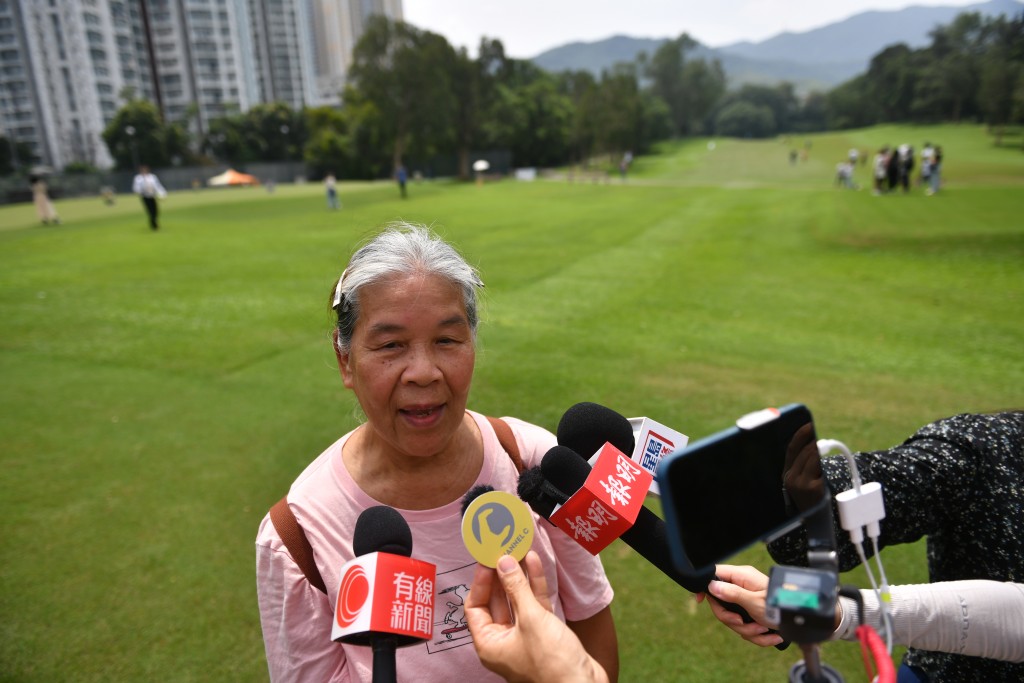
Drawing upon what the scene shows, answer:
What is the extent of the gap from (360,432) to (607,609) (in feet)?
3.48

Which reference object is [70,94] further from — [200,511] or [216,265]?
[200,511]

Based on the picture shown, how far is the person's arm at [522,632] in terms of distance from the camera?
4.07ft

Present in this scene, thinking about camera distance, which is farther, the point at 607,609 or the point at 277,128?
the point at 277,128

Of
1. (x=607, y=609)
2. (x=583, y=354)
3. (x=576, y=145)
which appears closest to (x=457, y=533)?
(x=607, y=609)

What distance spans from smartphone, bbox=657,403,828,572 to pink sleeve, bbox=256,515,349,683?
3.94 feet

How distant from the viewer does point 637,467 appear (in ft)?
5.62

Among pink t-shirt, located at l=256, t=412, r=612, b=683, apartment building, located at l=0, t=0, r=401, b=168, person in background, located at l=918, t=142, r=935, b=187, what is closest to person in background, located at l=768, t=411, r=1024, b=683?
pink t-shirt, located at l=256, t=412, r=612, b=683

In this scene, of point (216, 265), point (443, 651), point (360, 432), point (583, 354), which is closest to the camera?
point (443, 651)

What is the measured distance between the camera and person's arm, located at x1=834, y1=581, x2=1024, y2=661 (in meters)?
1.51

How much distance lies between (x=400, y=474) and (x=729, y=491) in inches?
46.6

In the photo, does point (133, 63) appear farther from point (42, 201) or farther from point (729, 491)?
point (729, 491)

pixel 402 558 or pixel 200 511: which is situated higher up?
pixel 402 558

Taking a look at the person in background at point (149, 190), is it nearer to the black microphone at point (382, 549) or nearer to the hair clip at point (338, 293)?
the hair clip at point (338, 293)

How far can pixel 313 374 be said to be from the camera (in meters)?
7.55
